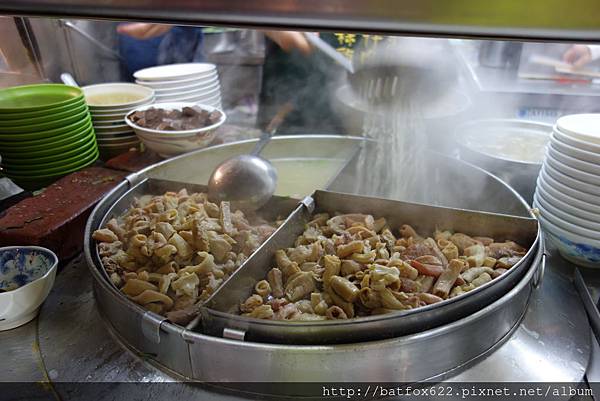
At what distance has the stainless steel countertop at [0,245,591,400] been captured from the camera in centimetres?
136

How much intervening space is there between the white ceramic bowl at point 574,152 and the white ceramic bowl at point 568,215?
20 centimetres

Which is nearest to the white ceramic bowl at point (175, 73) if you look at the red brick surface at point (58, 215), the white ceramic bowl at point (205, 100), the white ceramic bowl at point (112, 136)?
the white ceramic bowl at point (205, 100)

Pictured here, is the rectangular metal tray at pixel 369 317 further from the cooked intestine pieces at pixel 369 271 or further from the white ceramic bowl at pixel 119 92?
the white ceramic bowl at pixel 119 92

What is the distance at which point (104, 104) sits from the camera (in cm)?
268

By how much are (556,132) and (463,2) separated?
129 cm

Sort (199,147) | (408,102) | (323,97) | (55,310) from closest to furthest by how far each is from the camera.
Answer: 1. (55,310)
2. (408,102)
3. (199,147)
4. (323,97)

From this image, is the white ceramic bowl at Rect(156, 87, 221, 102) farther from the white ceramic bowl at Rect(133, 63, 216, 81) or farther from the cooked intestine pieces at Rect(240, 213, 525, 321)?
the cooked intestine pieces at Rect(240, 213, 525, 321)

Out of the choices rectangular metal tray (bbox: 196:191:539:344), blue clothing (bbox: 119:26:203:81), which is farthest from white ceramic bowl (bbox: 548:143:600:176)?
blue clothing (bbox: 119:26:203:81)

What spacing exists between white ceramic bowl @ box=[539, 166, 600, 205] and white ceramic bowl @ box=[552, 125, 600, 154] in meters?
0.15

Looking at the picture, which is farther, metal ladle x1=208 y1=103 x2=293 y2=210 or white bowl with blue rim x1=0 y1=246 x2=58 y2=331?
metal ladle x1=208 y1=103 x2=293 y2=210

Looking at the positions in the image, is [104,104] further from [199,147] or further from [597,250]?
[597,250]

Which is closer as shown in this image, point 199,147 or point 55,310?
point 55,310

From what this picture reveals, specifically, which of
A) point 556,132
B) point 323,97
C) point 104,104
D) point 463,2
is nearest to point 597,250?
point 556,132

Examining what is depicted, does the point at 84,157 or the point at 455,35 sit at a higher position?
the point at 455,35
